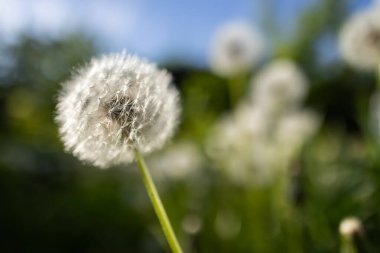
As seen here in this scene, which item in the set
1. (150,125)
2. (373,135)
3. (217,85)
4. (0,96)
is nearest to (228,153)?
(373,135)

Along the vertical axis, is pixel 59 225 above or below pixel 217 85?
below

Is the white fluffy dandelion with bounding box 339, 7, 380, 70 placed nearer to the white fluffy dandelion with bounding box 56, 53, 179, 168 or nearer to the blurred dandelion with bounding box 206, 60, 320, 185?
the blurred dandelion with bounding box 206, 60, 320, 185

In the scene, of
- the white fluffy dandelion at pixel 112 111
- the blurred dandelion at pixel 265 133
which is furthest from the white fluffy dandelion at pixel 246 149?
the white fluffy dandelion at pixel 112 111

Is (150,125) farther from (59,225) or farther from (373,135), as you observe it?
(59,225)

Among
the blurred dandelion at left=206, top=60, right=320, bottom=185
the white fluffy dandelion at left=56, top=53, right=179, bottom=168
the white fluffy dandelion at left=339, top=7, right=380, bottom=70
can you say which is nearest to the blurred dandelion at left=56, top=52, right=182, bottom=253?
the white fluffy dandelion at left=56, top=53, right=179, bottom=168

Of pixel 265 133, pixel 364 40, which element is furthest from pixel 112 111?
pixel 265 133

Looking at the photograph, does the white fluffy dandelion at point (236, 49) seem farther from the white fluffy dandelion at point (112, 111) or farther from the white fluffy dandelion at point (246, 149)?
the white fluffy dandelion at point (112, 111)

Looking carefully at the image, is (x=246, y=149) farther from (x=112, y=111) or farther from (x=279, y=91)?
(x=112, y=111)
